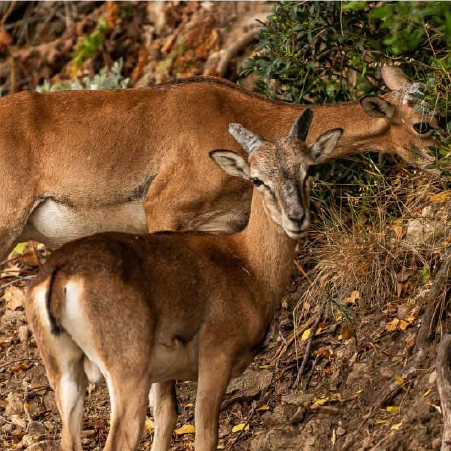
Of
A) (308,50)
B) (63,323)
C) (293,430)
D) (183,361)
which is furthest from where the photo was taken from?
(308,50)

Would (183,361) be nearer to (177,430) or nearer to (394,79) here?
(177,430)

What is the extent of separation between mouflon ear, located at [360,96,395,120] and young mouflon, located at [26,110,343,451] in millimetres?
1179

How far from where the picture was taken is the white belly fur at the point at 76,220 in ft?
32.6

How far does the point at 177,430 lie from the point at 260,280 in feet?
6.59

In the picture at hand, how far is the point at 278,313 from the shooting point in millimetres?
10672

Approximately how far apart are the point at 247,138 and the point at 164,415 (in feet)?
7.43

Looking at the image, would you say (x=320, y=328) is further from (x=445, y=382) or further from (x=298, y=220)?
(x=445, y=382)

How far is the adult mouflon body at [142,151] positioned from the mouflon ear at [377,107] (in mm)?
11

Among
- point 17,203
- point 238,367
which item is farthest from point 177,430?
point 17,203

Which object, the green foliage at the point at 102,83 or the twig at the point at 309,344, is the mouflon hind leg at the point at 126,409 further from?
the green foliage at the point at 102,83

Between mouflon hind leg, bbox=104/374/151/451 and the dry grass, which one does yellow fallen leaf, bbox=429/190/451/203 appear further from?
mouflon hind leg, bbox=104/374/151/451

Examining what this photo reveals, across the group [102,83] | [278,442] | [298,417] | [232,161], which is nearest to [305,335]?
[298,417]

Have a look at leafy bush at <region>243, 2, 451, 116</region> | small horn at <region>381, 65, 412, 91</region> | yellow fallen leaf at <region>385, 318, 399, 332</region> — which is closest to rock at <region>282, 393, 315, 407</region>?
yellow fallen leaf at <region>385, 318, 399, 332</region>

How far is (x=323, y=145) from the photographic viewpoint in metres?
8.41
